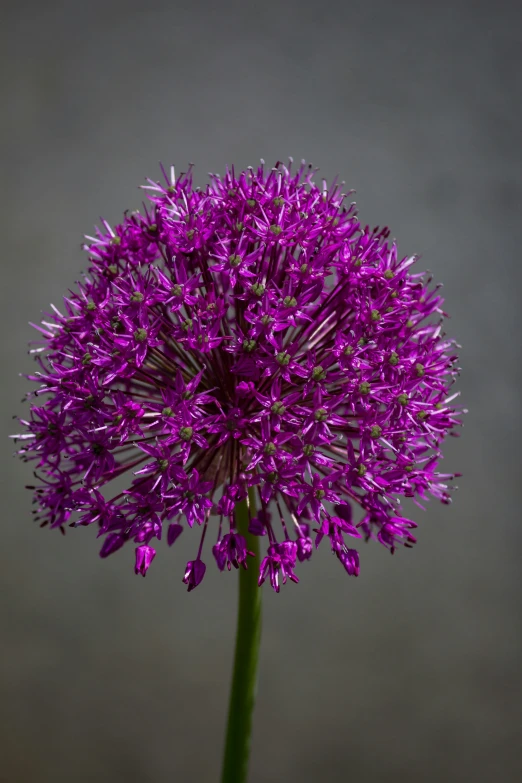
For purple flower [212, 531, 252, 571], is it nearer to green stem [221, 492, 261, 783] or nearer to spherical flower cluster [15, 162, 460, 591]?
→ spherical flower cluster [15, 162, 460, 591]

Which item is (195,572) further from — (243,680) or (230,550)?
(243,680)

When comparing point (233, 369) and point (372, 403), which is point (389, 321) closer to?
point (372, 403)

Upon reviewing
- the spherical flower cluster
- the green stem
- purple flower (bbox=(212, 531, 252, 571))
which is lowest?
the green stem

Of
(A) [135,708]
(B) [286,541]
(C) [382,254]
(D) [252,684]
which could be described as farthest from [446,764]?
(C) [382,254]

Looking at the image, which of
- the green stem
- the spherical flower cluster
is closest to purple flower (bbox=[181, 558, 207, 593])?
the spherical flower cluster

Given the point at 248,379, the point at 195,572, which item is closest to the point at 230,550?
the point at 195,572

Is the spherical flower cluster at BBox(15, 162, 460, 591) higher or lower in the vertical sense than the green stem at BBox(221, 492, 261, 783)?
higher

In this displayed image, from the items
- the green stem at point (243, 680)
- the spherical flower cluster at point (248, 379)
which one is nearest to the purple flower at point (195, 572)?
the spherical flower cluster at point (248, 379)
